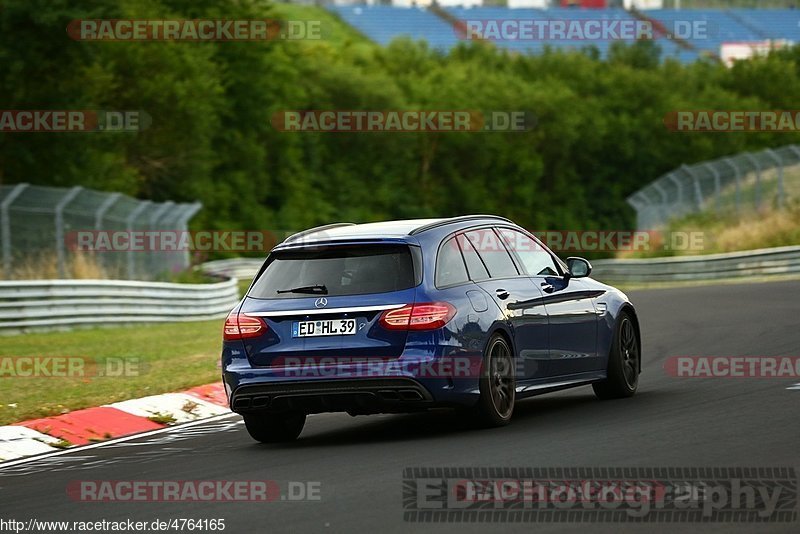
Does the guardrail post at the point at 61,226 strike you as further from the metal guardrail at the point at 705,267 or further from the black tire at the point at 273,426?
the black tire at the point at 273,426

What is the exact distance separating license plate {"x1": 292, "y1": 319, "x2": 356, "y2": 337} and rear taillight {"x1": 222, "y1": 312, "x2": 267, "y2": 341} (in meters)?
0.28

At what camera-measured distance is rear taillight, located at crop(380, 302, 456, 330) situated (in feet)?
33.1

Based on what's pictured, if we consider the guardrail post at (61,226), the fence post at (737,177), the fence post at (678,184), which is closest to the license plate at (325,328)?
the guardrail post at (61,226)

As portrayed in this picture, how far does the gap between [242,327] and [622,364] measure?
349 centimetres

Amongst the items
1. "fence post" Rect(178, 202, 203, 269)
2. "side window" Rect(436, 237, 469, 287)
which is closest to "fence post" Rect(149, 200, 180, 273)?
"fence post" Rect(178, 202, 203, 269)

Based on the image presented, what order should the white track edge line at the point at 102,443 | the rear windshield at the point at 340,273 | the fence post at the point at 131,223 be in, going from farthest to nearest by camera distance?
the fence post at the point at 131,223, the white track edge line at the point at 102,443, the rear windshield at the point at 340,273

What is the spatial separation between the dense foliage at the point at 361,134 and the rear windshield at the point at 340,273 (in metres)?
24.6

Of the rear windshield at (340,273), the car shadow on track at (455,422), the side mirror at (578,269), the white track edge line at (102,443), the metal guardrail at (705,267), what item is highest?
the rear windshield at (340,273)

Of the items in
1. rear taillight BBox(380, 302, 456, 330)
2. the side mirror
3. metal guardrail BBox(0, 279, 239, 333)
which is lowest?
metal guardrail BBox(0, 279, 239, 333)

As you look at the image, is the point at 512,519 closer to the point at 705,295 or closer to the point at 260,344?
the point at 260,344

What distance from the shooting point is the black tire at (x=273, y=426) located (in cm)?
1099

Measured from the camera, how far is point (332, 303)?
10234 mm

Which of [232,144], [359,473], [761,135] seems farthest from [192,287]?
[761,135]

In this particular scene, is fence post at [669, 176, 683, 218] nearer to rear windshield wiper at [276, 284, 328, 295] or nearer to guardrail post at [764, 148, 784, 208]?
guardrail post at [764, 148, 784, 208]
